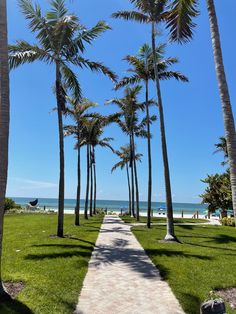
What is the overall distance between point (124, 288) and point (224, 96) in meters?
4.50

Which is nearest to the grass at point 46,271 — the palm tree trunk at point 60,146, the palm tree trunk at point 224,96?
the palm tree trunk at point 60,146

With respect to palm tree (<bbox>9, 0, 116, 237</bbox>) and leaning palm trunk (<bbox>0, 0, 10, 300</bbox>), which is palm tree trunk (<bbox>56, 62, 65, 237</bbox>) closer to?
palm tree (<bbox>9, 0, 116, 237</bbox>)

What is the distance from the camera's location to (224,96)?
306 inches

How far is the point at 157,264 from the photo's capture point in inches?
394

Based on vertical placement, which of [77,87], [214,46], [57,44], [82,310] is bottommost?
[82,310]

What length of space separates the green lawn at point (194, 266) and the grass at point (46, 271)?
6.67 ft

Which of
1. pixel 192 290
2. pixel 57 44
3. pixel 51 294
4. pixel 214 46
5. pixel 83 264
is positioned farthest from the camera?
pixel 57 44

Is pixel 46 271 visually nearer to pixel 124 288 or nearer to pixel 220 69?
pixel 124 288

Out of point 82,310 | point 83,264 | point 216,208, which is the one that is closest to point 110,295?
point 82,310

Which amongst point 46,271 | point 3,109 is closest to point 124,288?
point 46,271

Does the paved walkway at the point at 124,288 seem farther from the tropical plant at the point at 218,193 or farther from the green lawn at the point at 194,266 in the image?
the tropical plant at the point at 218,193

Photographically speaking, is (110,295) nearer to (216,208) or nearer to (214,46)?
(214,46)

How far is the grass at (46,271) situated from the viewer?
20.6 ft

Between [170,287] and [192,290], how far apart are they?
18.7 inches
